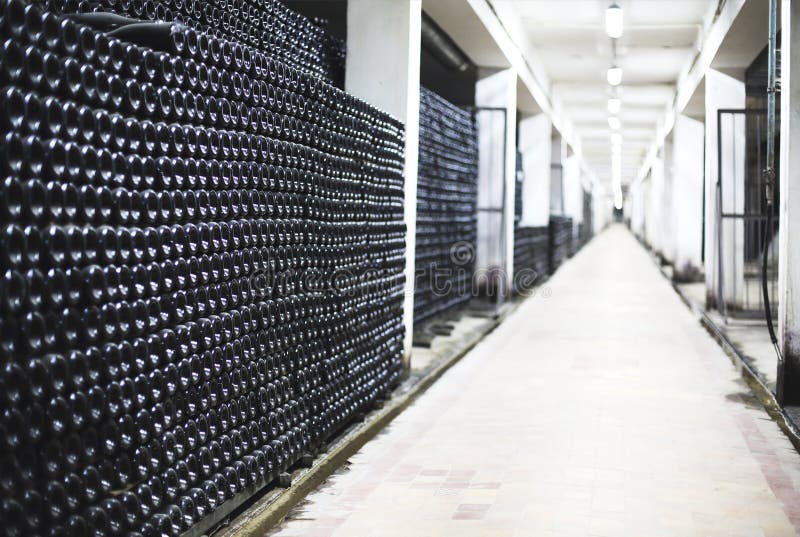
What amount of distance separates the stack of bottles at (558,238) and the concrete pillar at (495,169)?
7136 millimetres

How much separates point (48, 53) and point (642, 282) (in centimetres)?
1630

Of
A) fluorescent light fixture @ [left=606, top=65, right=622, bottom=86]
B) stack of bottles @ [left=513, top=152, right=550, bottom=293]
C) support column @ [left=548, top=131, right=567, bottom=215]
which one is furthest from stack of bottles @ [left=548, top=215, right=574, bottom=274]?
fluorescent light fixture @ [left=606, top=65, right=622, bottom=86]

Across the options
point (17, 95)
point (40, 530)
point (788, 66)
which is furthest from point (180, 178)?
point (788, 66)

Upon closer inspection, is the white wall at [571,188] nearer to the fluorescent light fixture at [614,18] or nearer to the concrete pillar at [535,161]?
the concrete pillar at [535,161]

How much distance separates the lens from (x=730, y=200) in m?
11.2

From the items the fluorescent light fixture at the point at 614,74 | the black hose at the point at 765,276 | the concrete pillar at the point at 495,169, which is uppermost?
the fluorescent light fixture at the point at 614,74

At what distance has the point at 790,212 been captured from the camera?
579 cm

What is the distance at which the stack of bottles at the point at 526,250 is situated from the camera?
14.3 m

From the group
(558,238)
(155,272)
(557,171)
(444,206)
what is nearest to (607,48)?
(444,206)

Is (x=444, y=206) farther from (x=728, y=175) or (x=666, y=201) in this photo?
(x=666, y=201)

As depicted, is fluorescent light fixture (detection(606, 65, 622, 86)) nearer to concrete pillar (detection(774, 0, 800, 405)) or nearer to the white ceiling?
the white ceiling

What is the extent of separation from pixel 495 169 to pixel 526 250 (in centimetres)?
334

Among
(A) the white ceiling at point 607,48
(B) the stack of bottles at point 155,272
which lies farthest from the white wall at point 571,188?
(B) the stack of bottles at point 155,272

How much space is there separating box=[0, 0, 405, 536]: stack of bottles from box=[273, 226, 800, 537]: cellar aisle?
0.60 metres
